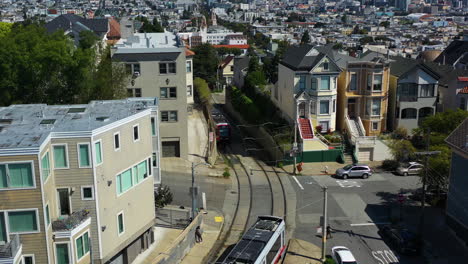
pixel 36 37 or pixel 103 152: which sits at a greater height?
pixel 36 37

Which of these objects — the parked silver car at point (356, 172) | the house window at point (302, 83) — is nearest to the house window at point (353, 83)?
the house window at point (302, 83)

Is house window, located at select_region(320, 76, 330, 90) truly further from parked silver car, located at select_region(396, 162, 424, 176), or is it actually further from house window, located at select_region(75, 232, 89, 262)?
house window, located at select_region(75, 232, 89, 262)

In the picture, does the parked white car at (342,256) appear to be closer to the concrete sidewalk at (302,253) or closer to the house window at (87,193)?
the concrete sidewalk at (302,253)

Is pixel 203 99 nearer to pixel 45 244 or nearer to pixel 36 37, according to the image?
pixel 36 37

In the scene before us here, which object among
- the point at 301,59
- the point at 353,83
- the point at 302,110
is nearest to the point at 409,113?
the point at 353,83

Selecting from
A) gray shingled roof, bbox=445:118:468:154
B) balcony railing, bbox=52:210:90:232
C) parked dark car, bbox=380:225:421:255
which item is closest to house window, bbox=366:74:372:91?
gray shingled roof, bbox=445:118:468:154

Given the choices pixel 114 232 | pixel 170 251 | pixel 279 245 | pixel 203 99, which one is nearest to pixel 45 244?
pixel 114 232

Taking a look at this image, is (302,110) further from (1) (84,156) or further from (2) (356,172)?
(1) (84,156)

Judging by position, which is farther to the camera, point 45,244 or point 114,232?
point 114,232
